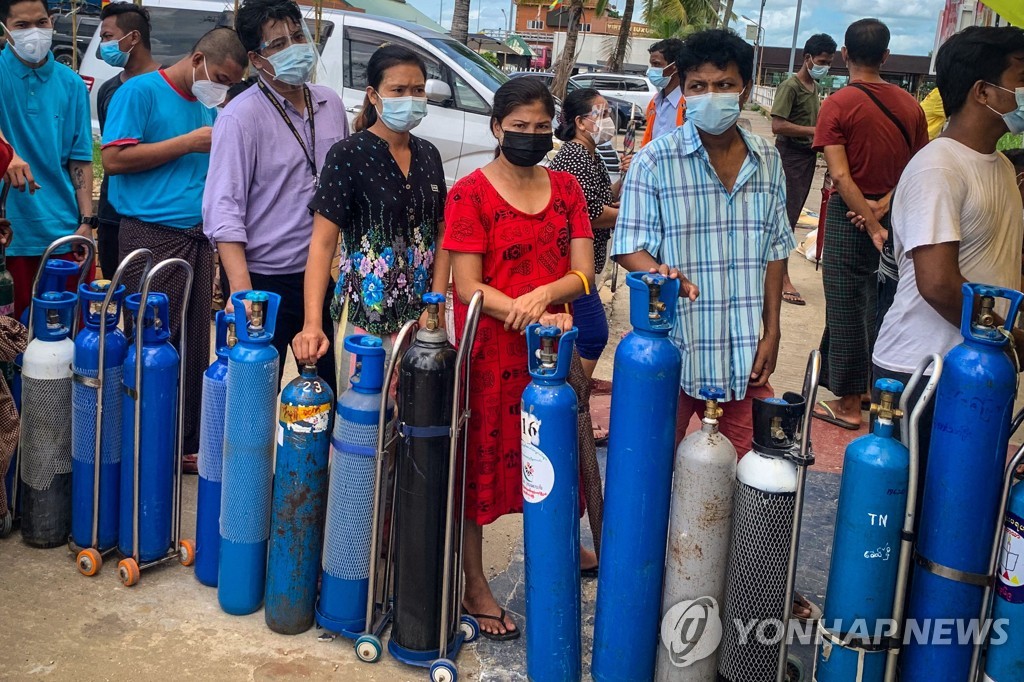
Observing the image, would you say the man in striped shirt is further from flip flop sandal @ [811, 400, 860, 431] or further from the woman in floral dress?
flip flop sandal @ [811, 400, 860, 431]

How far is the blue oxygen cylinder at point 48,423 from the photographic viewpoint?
3521 mm

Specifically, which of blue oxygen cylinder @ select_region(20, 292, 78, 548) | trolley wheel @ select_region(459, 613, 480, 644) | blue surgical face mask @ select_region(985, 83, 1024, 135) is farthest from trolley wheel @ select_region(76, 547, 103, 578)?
blue surgical face mask @ select_region(985, 83, 1024, 135)

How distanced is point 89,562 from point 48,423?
51 cm

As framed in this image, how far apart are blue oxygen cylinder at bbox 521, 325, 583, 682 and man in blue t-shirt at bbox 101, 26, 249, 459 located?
75.7 inches

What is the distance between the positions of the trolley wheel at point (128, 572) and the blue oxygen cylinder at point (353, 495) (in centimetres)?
74

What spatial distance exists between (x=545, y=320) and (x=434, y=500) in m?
0.62

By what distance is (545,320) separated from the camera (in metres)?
2.83

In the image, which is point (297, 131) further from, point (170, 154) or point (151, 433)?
point (151, 433)

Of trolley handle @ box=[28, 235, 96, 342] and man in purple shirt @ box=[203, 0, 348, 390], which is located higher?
man in purple shirt @ box=[203, 0, 348, 390]

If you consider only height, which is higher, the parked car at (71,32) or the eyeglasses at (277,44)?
the parked car at (71,32)

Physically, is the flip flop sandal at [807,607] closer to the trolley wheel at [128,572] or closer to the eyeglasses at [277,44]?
the trolley wheel at [128,572]

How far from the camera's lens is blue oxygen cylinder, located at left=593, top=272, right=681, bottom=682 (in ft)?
8.67

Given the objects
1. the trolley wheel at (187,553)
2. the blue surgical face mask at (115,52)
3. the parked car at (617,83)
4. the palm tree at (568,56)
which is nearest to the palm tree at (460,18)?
the palm tree at (568,56)
